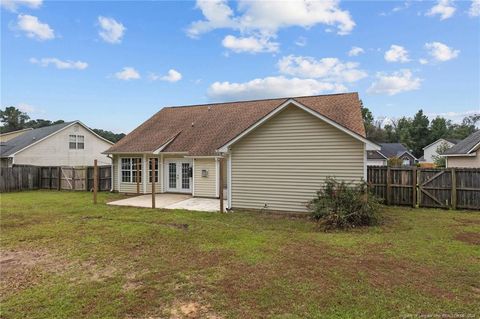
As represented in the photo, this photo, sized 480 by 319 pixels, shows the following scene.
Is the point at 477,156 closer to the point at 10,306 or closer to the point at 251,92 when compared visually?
the point at 251,92

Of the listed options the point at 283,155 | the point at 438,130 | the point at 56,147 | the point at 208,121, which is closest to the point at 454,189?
the point at 283,155

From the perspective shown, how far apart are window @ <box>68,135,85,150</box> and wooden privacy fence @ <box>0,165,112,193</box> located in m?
5.46

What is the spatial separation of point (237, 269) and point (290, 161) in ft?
20.5

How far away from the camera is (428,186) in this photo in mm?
12438

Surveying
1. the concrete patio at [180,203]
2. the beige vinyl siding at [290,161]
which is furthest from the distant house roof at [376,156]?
the beige vinyl siding at [290,161]

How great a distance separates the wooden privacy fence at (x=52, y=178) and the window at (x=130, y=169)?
1.84 meters

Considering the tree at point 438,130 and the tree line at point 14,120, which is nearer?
the tree line at point 14,120

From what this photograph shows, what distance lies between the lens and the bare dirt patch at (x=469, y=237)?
7379mm

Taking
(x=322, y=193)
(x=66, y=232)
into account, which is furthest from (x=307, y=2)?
(x=66, y=232)

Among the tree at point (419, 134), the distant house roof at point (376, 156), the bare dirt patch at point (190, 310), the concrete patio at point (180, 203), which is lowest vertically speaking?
the bare dirt patch at point (190, 310)

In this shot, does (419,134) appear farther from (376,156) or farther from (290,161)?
(290,161)

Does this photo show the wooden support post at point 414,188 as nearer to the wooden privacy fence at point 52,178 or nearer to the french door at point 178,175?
the french door at point 178,175

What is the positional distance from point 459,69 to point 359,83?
25.5 feet

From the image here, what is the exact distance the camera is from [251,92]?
2714 centimetres
